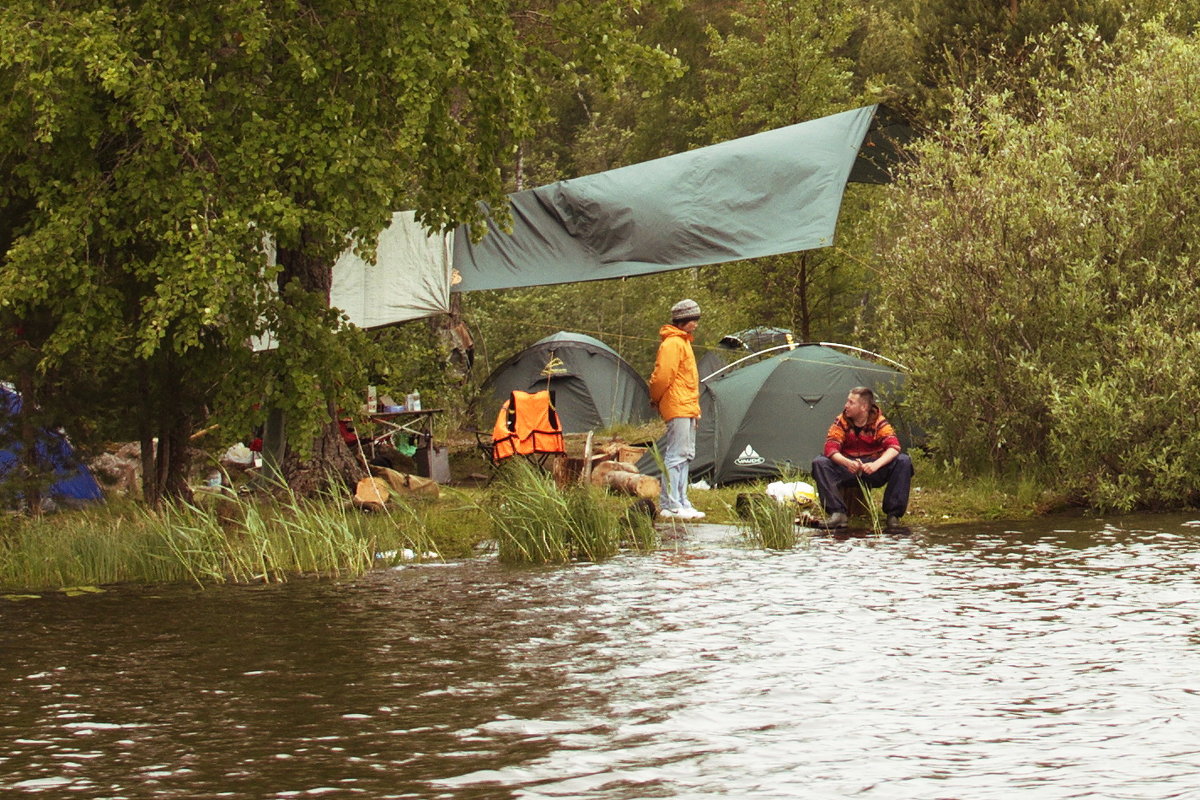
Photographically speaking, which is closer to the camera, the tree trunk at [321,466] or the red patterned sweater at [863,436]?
the red patterned sweater at [863,436]

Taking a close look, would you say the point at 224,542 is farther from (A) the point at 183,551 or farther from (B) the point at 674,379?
(B) the point at 674,379

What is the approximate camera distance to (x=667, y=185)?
16469 millimetres

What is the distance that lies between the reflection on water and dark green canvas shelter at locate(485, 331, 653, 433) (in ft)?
33.3

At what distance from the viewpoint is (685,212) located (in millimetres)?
16219

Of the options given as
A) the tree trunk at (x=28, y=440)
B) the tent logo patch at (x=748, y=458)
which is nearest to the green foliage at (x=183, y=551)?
the tree trunk at (x=28, y=440)

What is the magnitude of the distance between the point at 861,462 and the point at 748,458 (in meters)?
3.15

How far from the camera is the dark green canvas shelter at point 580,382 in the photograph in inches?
808

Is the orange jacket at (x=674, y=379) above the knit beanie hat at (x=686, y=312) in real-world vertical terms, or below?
below

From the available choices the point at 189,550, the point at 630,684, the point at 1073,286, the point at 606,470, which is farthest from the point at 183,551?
the point at 1073,286

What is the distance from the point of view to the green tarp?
15.7 meters

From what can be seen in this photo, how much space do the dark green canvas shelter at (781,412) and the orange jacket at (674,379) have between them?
2414 millimetres

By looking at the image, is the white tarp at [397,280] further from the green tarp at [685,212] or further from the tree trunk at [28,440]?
the tree trunk at [28,440]

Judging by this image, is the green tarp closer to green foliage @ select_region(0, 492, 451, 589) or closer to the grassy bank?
the grassy bank

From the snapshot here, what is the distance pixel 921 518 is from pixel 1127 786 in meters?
8.27
